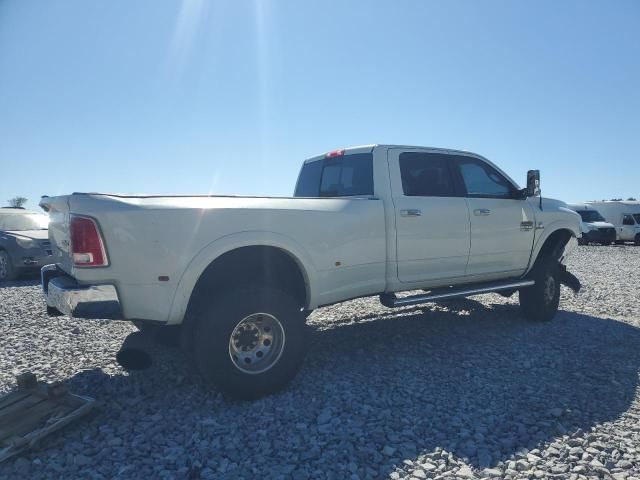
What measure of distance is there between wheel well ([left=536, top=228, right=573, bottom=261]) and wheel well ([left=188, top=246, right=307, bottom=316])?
368cm

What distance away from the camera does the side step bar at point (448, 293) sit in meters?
4.27

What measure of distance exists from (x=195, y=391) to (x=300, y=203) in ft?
5.80

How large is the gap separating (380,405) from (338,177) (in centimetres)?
260

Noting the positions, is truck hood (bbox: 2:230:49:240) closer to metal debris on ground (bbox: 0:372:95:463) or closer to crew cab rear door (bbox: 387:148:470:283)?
metal debris on ground (bbox: 0:372:95:463)

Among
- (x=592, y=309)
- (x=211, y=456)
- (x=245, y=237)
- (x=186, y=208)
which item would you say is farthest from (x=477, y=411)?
(x=592, y=309)

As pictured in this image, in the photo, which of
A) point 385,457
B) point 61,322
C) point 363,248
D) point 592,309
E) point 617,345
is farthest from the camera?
point 592,309

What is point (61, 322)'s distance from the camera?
5.73 metres

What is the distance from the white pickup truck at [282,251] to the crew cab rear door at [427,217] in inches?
0.6

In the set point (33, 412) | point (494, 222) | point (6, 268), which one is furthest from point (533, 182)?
point (6, 268)

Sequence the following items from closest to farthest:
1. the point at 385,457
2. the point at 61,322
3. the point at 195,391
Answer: the point at 385,457 → the point at 195,391 → the point at 61,322

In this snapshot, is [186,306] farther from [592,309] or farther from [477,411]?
[592,309]

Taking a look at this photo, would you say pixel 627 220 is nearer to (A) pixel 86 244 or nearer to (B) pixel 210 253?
(B) pixel 210 253

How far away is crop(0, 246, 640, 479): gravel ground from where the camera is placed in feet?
8.48

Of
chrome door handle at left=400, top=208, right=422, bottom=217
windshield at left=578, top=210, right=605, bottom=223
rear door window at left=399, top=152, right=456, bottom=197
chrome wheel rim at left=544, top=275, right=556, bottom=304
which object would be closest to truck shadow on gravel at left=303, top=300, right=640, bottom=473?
chrome wheel rim at left=544, top=275, right=556, bottom=304
